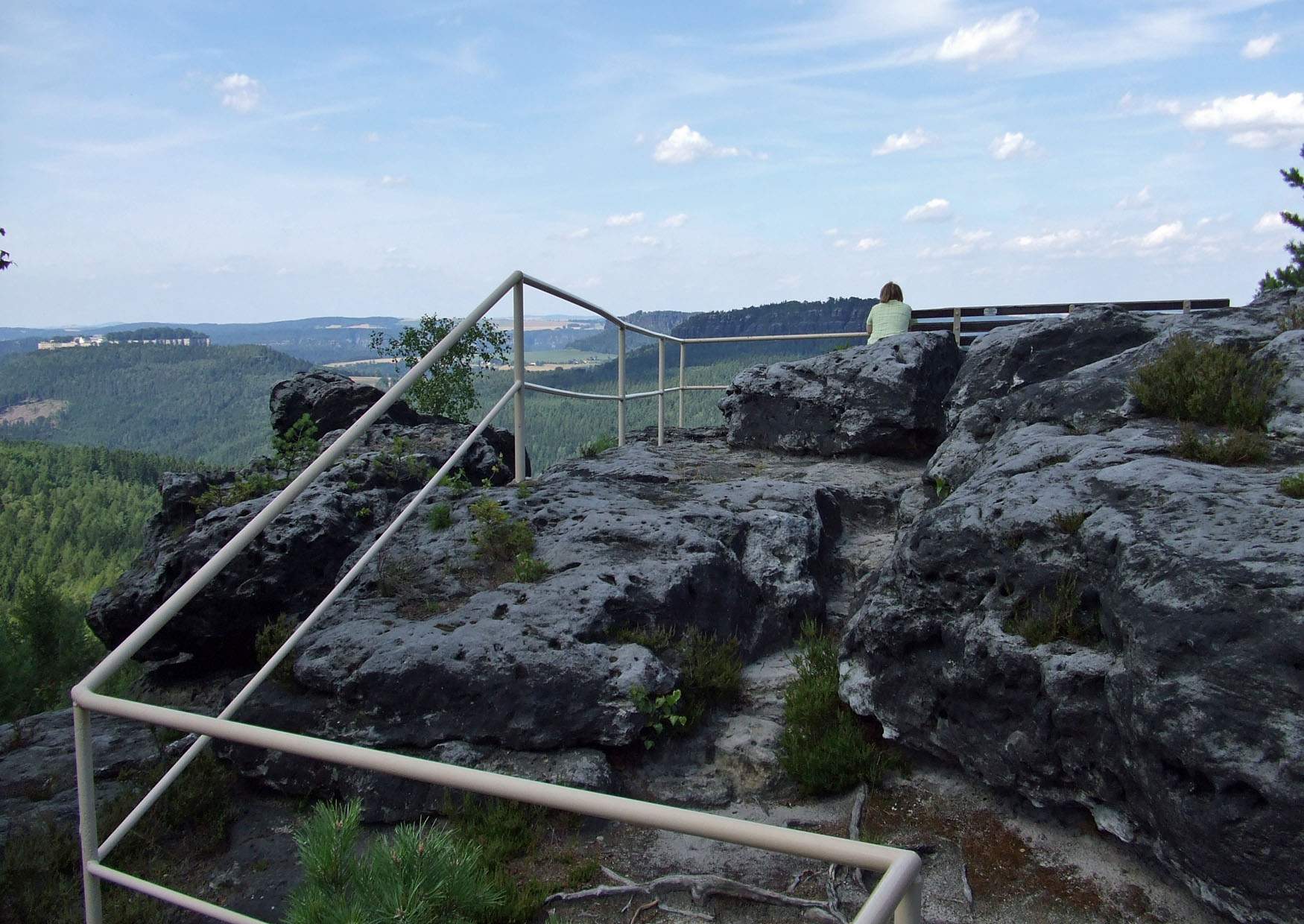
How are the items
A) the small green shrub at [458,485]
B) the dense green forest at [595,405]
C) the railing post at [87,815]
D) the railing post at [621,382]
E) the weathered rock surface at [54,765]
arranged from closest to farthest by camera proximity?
the railing post at [87,815]
the weathered rock surface at [54,765]
the small green shrub at [458,485]
the railing post at [621,382]
the dense green forest at [595,405]

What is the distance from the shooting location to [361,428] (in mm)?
4082

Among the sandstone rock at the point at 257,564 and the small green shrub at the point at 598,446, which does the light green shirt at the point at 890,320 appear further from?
the sandstone rock at the point at 257,564

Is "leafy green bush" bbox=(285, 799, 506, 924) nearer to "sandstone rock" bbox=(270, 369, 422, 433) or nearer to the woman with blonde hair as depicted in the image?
"sandstone rock" bbox=(270, 369, 422, 433)

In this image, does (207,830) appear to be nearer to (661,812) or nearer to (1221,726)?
(661,812)

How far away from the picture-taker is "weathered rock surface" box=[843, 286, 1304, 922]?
3059mm

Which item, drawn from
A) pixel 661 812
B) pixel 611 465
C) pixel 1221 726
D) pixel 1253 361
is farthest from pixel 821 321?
pixel 661 812

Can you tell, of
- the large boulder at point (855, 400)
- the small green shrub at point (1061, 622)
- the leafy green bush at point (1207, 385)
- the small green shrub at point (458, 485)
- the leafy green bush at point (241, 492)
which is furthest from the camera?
the large boulder at point (855, 400)

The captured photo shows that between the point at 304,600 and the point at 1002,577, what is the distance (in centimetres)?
448

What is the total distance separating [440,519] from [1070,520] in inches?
155

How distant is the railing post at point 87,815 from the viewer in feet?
8.72

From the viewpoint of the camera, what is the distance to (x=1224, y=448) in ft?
14.4

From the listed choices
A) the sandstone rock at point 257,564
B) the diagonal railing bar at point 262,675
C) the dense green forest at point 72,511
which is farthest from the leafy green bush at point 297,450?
the dense green forest at point 72,511

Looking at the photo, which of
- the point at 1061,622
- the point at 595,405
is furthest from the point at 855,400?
the point at 595,405

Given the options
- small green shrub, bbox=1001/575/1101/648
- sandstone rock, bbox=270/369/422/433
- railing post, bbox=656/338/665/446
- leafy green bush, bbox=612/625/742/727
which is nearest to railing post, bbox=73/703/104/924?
leafy green bush, bbox=612/625/742/727
